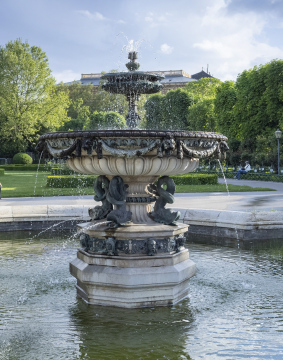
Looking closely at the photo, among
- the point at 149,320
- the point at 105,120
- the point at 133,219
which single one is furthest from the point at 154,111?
the point at 149,320

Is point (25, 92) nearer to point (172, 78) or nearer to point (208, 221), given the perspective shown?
point (208, 221)

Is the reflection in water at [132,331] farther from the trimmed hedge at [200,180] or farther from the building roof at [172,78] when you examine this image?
the building roof at [172,78]

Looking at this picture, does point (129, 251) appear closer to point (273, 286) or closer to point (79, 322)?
point (79, 322)

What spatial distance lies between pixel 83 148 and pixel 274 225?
4815 millimetres

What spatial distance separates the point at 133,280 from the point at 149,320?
517 millimetres

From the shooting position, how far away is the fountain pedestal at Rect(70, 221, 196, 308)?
5.43m

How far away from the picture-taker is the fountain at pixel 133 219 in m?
5.44

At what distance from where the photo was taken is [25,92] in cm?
4547

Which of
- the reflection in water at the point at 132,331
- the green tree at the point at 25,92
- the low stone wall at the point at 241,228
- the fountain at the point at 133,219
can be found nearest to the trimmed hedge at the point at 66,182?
the low stone wall at the point at 241,228

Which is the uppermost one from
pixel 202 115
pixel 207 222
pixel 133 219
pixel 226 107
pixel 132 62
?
pixel 202 115

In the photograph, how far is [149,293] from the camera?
216 inches

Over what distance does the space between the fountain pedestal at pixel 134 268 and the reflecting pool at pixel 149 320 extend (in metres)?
0.15

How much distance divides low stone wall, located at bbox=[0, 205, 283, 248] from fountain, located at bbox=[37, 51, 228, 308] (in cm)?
299

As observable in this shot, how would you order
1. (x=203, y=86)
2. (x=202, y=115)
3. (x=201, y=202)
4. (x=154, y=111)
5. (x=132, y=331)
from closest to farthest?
1. (x=132, y=331)
2. (x=201, y=202)
3. (x=202, y=115)
4. (x=154, y=111)
5. (x=203, y=86)
